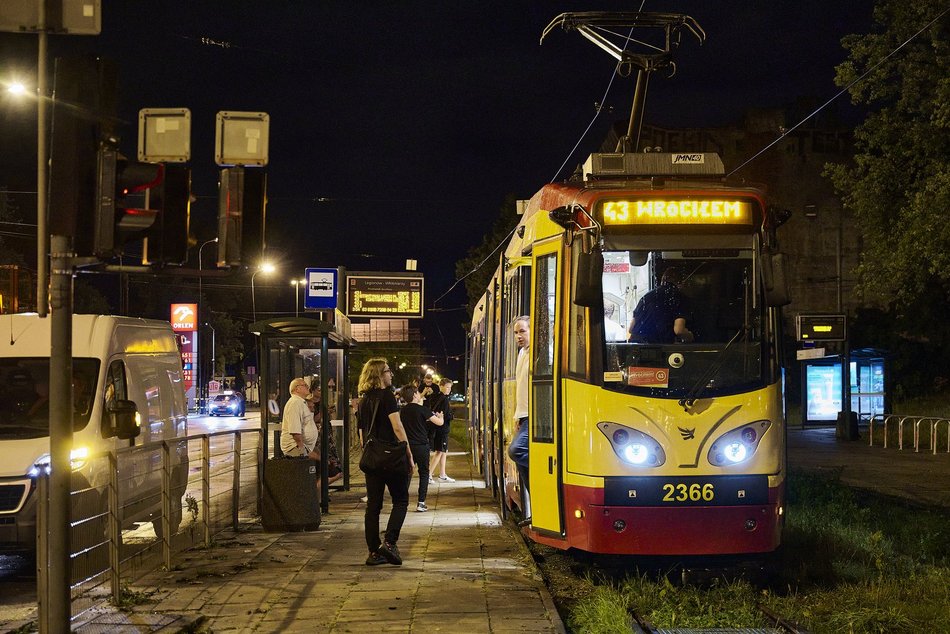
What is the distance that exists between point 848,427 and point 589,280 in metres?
26.5

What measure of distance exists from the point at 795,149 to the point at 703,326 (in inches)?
1900

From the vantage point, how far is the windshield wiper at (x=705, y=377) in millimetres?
9430

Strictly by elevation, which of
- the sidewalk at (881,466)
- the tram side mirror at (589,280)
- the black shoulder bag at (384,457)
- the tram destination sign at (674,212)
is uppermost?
the tram destination sign at (674,212)

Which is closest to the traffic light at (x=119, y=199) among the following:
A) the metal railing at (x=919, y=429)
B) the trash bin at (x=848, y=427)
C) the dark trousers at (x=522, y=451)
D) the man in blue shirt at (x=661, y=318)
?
the man in blue shirt at (x=661, y=318)

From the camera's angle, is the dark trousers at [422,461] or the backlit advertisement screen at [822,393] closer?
the dark trousers at [422,461]

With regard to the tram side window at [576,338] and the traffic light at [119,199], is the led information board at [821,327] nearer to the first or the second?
the tram side window at [576,338]

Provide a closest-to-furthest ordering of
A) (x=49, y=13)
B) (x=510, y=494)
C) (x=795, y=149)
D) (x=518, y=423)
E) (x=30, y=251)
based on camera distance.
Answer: (x=49, y=13) → (x=518, y=423) → (x=510, y=494) → (x=795, y=149) → (x=30, y=251)

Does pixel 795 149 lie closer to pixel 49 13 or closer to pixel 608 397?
pixel 608 397

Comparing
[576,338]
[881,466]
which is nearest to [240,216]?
[576,338]

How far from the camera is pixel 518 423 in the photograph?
38.0 ft

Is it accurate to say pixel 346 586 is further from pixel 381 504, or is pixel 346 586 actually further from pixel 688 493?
pixel 688 493

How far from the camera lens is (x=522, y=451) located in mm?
11570

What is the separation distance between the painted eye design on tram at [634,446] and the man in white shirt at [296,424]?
18.7 ft

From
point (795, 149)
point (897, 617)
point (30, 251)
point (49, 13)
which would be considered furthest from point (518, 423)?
point (30, 251)
